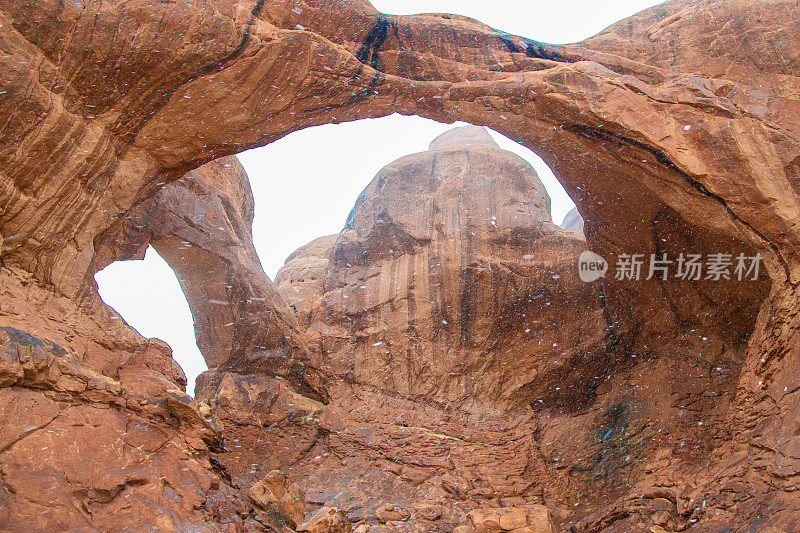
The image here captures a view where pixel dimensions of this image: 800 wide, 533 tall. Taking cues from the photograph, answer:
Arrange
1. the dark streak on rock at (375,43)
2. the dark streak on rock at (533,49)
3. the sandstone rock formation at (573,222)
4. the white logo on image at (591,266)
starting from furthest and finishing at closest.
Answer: the sandstone rock formation at (573,222) < the white logo on image at (591,266) < the dark streak on rock at (533,49) < the dark streak on rock at (375,43)

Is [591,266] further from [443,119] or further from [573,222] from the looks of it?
[573,222]

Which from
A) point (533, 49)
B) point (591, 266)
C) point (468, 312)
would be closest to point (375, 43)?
point (533, 49)

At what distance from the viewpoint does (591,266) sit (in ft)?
32.2

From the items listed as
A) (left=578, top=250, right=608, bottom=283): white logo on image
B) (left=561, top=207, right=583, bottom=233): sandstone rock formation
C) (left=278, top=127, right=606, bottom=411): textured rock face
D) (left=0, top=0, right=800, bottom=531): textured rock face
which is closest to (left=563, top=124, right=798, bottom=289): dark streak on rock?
(left=0, top=0, right=800, bottom=531): textured rock face

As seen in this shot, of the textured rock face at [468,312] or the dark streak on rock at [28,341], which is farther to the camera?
the textured rock face at [468,312]

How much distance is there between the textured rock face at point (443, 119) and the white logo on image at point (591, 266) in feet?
0.96

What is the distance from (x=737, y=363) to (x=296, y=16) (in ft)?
27.6

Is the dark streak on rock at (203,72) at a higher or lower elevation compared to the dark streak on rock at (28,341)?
higher

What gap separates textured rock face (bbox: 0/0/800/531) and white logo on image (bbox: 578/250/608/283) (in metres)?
0.29

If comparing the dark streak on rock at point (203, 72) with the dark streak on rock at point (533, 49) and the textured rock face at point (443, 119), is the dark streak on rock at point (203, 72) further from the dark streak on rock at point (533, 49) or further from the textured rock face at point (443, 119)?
the dark streak on rock at point (533, 49)

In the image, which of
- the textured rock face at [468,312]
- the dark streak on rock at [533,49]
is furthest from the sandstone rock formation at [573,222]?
the dark streak on rock at [533,49]

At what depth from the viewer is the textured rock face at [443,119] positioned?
4.83m

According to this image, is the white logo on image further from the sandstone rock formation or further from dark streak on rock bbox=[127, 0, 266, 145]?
the sandstone rock formation

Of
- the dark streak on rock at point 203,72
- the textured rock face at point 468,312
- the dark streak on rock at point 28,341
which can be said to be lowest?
the dark streak on rock at point 28,341
